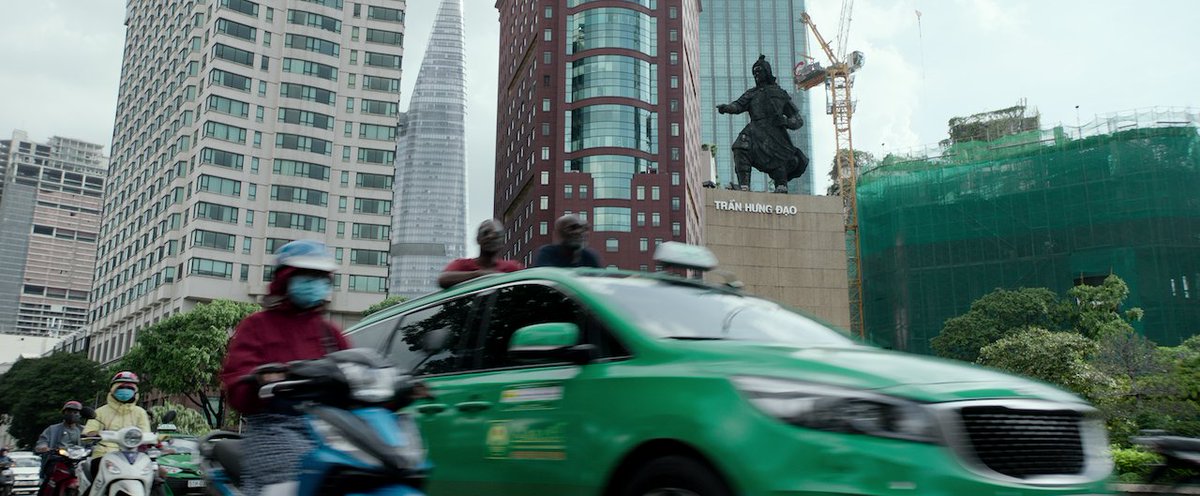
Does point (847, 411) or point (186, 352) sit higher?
point (847, 411)

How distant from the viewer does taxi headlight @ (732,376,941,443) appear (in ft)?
9.37

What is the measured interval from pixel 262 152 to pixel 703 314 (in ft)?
228

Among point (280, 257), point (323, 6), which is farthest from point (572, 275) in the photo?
point (323, 6)

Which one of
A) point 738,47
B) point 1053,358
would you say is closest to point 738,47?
point 738,47

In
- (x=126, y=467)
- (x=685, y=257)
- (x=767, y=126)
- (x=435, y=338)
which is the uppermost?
(x=767, y=126)

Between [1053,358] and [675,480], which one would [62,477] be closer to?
[675,480]

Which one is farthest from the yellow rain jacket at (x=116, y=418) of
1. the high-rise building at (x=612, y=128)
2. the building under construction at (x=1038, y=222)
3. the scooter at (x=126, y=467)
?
the high-rise building at (x=612, y=128)

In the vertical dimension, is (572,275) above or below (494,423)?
above

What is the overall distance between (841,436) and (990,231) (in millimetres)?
60415

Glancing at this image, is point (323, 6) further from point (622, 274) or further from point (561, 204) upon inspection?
point (622, 274)

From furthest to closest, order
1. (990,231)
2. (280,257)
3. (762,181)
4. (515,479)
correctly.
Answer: (762,181) < (990,231) < (515,479) < (280,257)

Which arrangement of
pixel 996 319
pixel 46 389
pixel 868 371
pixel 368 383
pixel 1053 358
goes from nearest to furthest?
pixel 368 383
pixel 868 371
pixel 1053 358
pixel 996 319
pixel 46 389

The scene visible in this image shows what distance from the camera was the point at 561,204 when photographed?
7381cm

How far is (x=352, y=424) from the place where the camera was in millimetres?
2869
